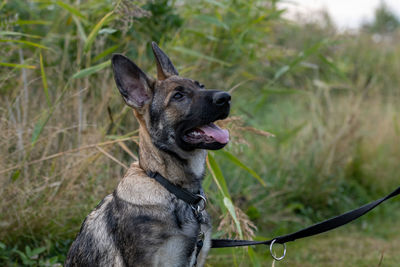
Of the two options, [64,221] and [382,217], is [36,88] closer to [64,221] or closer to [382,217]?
[64,221]

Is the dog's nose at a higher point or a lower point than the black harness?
higher

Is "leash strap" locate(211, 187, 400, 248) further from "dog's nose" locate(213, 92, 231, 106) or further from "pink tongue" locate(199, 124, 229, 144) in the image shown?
"dog's nose" locate(213, 92, 231, 106)

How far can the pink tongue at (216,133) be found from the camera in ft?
8.15

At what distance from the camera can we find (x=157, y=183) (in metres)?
2.53

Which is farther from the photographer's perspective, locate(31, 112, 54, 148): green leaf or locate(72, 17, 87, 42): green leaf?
locate(72, 17, 87, 42): green leaf

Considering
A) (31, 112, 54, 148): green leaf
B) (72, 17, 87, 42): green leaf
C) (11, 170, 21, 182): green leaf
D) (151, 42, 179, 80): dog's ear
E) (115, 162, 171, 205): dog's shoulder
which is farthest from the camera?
(72, 17, 87, 42): green leaf

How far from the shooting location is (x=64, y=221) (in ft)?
11.6

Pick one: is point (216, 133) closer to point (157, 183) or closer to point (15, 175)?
point (157, 183)

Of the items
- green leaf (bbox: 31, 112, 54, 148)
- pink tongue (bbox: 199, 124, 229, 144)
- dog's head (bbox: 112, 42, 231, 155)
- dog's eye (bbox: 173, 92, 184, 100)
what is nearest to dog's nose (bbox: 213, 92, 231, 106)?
dog's head (bbox: 112, 42, 231, 155)

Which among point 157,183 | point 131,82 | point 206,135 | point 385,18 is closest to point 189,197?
point 157,183

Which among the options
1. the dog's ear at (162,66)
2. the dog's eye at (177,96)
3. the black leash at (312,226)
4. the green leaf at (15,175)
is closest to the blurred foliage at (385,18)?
the dog's ear at (162,66)

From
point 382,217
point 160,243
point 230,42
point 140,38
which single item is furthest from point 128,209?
point 382,217

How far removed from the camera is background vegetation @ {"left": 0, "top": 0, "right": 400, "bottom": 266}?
337 cm

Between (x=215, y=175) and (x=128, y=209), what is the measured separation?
3.21 feet
